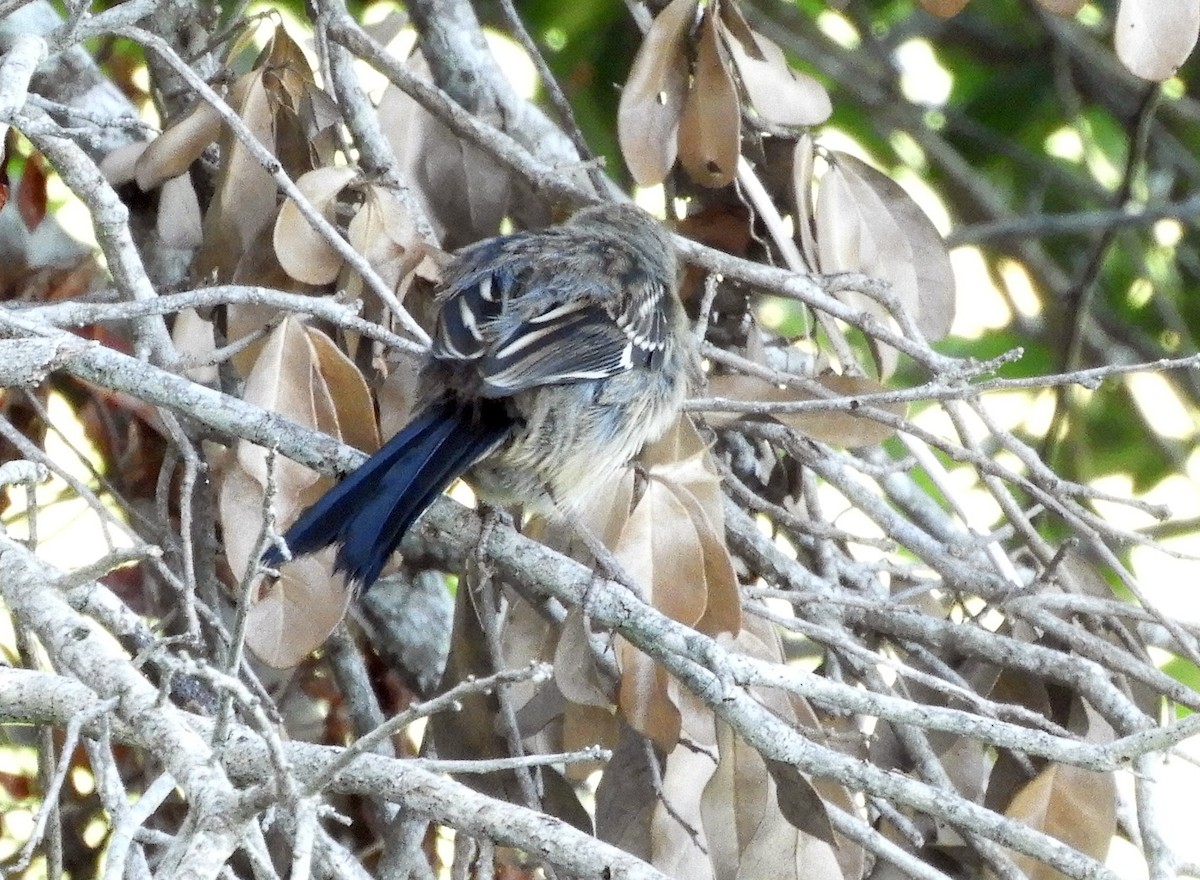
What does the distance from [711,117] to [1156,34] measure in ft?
3.36

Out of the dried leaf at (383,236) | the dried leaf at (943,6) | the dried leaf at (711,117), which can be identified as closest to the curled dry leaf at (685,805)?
the dried leaf at (383,236)

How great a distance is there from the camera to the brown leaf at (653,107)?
3.92m

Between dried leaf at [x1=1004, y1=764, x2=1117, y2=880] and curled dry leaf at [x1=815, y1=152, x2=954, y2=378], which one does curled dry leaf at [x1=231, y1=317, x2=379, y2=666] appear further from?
dried leaf at [x1=1004, y1=764, x2=1117, y2=880]

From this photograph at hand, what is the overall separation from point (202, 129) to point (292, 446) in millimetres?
1063

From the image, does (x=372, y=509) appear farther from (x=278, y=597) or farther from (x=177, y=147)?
(x=177, y=147)

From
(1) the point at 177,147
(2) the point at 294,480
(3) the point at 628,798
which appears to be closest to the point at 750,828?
(3) the point at 628,798

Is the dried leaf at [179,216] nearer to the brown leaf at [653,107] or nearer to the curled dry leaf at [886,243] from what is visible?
the brown leaf at [653,107]

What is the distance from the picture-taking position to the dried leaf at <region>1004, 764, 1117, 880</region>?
10.4ft

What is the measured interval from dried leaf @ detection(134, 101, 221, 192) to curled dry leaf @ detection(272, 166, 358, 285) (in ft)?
0.93

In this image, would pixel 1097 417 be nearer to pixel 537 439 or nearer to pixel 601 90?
pixel 601 90

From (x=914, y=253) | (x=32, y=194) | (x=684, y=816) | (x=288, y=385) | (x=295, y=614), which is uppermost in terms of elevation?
(x=32, y=194)

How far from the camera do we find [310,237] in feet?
11.9

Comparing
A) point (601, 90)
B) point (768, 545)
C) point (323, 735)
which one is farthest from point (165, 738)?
point (601, 90)

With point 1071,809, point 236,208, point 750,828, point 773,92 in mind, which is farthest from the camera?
point 773,92
